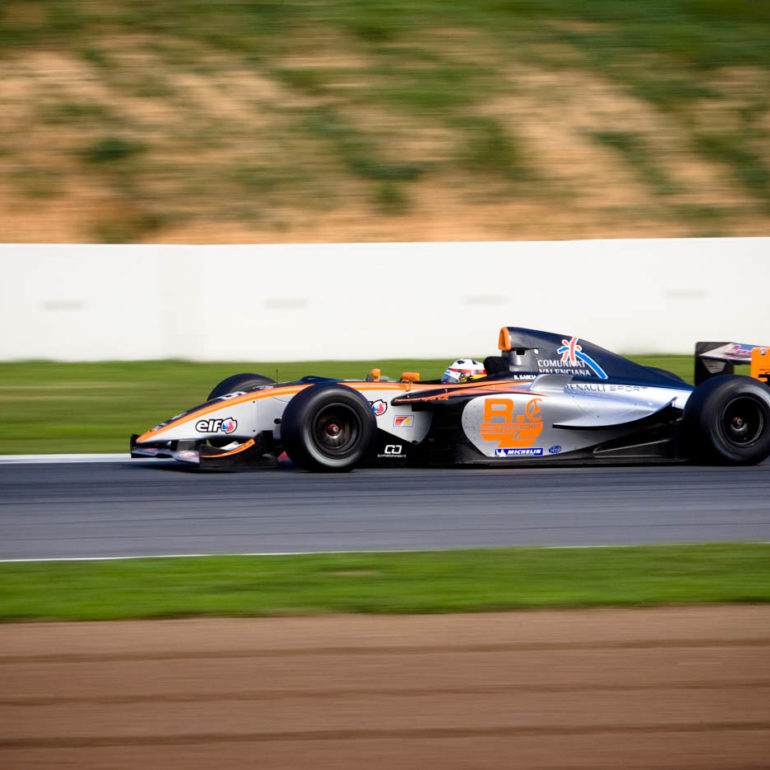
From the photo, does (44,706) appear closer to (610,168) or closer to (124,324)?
(124,324)

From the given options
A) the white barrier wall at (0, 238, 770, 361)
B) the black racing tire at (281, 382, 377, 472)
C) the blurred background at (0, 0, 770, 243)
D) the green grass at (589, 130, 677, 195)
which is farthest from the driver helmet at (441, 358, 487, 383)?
the green grass at (589, 130, 677, 195)

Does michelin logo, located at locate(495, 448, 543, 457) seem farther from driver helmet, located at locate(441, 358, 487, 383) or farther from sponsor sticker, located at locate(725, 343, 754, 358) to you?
sponsor sticker, located at locate(725, 343, 754, 358)

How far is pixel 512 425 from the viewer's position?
8797 millimetres

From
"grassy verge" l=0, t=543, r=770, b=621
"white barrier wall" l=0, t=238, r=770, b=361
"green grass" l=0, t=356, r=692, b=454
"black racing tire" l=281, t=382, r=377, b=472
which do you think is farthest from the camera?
"white barrier wall" l=0, t=238, r=770, b=361

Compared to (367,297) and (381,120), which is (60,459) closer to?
(367,297)

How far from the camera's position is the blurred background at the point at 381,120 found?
19016 mm

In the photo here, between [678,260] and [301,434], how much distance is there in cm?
758

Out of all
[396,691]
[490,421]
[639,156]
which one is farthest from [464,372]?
[639,156]

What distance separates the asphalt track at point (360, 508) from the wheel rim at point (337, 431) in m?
0.22

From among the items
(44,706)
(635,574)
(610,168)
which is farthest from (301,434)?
(610,168)

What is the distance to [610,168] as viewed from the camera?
67.3 ft

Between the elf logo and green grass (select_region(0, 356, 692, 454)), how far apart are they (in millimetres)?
1879

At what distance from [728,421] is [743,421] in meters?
0.16

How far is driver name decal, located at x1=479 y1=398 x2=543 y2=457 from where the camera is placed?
8719 mm
